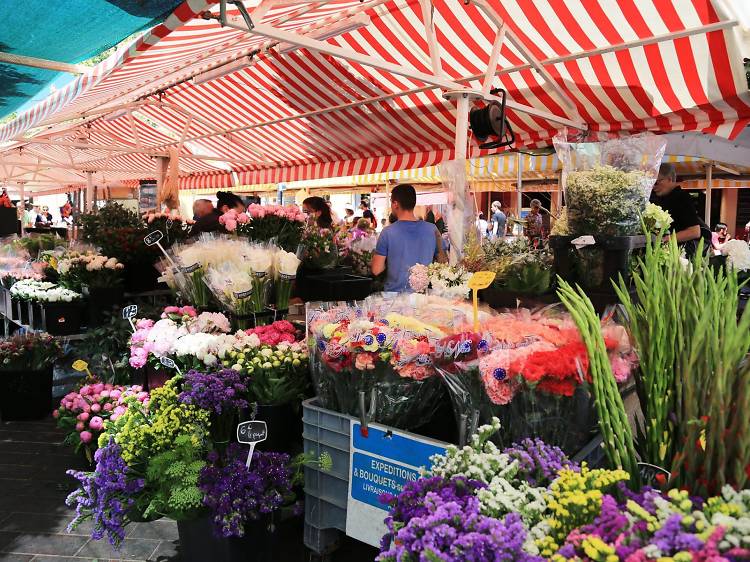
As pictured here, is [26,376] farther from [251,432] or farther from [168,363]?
[251,432]

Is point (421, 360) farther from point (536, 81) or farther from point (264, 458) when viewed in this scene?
point (536, 81)

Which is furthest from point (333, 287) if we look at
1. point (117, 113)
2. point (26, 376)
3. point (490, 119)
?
point (117, 113)

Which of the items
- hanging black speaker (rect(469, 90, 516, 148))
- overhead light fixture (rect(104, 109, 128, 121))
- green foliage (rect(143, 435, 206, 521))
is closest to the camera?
green foliage (rect(143, 435, 206, 521))

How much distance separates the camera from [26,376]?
14.1ft

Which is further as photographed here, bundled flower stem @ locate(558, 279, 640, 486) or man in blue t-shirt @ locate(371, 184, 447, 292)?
man in blue t-shirt @ locate(371, 184, 447, 292)

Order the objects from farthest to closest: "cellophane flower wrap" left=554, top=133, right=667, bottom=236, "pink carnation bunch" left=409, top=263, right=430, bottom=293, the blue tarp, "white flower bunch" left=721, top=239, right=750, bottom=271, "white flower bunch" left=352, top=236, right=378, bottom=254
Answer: "white flower bunch" left=352, top=236, right=378, bottom=254
"white flower bunch" left=721, top=239, right=750, bottom=271
"pink carnation bunch" left=409, top=263, right=430, bottom=293
"cellophane flower wrap" left=554, top=133, right=667, bottom=236
the blue tarp

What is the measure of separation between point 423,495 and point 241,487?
91cm

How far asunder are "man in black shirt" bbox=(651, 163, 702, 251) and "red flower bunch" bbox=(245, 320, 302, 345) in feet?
9.06

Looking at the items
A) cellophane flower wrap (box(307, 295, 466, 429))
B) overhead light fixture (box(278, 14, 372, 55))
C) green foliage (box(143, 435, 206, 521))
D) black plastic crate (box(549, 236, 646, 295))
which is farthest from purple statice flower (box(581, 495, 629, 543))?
overhead light fixture (box(278, 14, 372, 55))

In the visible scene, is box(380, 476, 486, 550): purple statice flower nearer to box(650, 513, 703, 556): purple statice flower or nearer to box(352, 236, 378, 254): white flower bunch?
box(650, 513, 703, 556): purple statice flower

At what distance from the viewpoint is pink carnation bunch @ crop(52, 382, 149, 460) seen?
10.4ft

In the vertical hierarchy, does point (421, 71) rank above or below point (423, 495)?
above

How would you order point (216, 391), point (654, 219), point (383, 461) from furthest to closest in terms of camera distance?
point (654, 219) < point (216, 391) < point (383, 461)

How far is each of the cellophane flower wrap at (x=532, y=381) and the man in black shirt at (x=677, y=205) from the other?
9.03 feet
